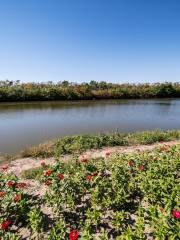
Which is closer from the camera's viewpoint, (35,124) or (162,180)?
(162,180)

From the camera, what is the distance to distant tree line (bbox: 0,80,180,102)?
41000 millimetres

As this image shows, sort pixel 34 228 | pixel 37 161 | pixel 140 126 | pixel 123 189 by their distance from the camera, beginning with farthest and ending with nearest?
1. pixel 140 126
2. pixel 37 161
3. pixel 123 189
4. pixel 34 228

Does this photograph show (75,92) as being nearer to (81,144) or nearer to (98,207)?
(81,144)

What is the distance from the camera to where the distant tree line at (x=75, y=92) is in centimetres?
4100

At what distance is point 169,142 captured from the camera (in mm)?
12359

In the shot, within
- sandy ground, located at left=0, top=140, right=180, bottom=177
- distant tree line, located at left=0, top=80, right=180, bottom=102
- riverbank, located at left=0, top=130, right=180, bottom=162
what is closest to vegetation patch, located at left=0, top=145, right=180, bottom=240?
sandy ground, located at left=0, top=140, right=180, bottom=177

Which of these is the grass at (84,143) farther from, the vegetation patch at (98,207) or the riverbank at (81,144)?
the vegetation patch at (98,207)

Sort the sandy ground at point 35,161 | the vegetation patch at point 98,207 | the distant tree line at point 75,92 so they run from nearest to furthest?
1. the vegetation patch at point 98,207
2. the sandy ground at point 35,161
3. the distant tree line at point 75,92

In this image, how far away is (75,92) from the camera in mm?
46688

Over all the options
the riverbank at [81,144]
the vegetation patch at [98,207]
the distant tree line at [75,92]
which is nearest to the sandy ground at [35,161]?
the riverbank at [81,144]

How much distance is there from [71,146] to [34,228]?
644cm

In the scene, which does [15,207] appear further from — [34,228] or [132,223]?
[132,223]

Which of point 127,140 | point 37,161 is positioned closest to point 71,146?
point 37,161

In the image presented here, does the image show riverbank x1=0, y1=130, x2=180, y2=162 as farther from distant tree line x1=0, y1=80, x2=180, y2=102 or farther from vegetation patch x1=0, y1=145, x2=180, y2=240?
distant tree line x1=0, y1=80, x2=180, y2=102
